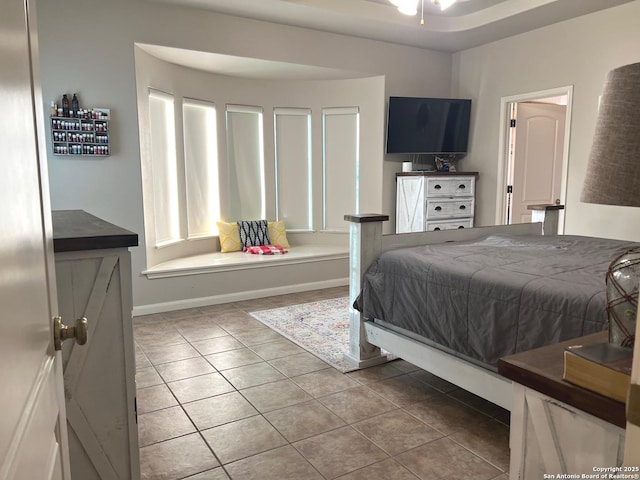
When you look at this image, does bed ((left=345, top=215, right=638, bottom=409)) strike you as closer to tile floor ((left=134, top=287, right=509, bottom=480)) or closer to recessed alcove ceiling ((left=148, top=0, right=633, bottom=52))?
tile floor ((left=134, top=287, right=509, bottom=480))

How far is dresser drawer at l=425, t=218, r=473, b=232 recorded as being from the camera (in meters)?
5.33

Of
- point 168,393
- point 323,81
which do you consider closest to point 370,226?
point 168,393

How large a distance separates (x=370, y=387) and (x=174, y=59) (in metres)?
3.69

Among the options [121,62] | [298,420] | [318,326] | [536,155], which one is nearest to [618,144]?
[298,420]

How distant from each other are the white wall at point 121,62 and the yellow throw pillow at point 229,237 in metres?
0.72

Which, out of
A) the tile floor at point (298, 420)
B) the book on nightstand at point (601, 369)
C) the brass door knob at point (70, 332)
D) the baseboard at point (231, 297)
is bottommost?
the tile floor at point (298, 420)

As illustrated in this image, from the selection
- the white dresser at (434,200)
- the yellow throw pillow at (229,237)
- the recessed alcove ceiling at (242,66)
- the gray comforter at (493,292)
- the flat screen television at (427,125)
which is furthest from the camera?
the flat screen television at (427,125)

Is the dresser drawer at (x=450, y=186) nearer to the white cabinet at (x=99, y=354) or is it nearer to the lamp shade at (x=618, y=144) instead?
the white cabinet at (x=99, y=354)

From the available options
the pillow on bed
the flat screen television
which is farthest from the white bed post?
the flat screen television

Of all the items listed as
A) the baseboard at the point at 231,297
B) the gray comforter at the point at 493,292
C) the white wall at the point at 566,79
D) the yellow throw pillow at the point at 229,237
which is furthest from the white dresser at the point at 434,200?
the gray comforter at the point at 493,292

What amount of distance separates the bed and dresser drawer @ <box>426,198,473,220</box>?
1855mm

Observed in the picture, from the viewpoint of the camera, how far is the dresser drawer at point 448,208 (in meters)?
5.32

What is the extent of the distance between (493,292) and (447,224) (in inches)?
136

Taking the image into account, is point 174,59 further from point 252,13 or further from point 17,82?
point 17,82
